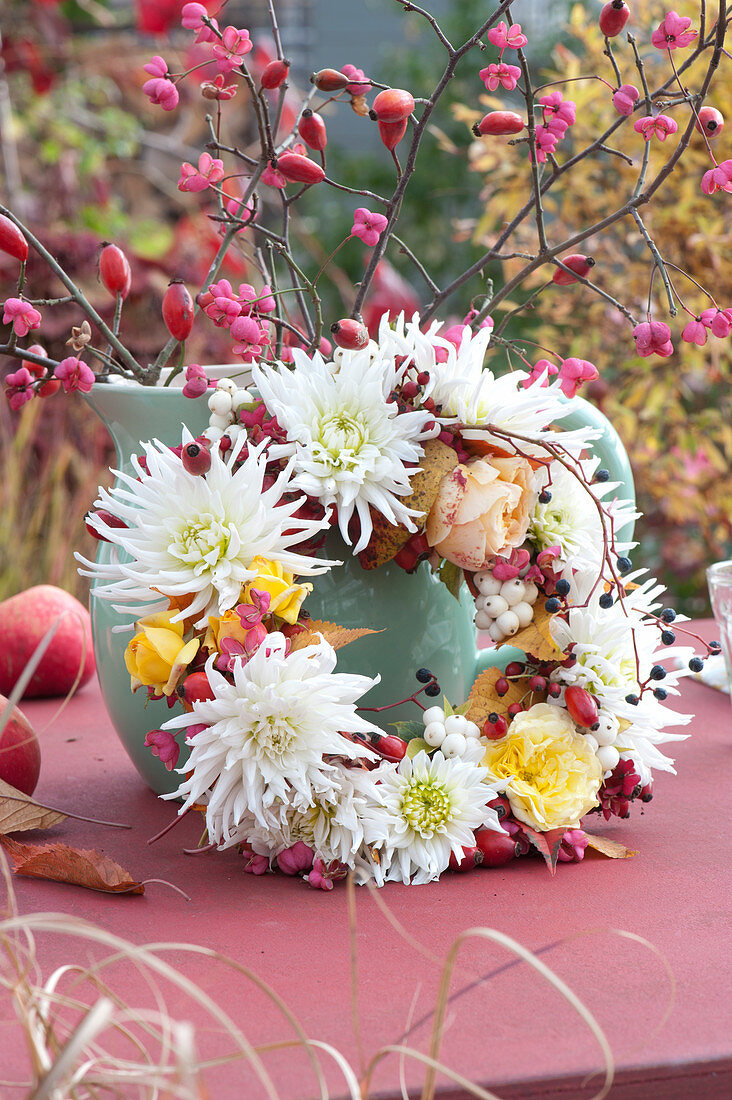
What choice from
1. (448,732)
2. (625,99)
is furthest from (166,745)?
(625,99)

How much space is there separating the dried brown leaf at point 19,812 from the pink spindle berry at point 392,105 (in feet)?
1.51

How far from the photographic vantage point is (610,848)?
632mm

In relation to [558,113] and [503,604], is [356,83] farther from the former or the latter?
[503,604]

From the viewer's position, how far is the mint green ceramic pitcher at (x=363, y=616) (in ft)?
2.16

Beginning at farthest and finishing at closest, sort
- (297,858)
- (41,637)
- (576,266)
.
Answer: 1. (41,637)
2. (576,266)
3. (297,858)

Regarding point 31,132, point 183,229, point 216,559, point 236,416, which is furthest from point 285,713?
point 31,132

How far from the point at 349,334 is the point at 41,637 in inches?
18.0

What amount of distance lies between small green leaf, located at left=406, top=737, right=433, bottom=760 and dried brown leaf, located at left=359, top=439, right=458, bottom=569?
106 mm

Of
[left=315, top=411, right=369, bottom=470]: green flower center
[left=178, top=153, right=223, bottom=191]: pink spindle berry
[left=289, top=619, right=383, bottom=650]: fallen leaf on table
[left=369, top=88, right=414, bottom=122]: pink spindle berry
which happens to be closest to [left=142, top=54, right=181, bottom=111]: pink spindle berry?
[left=178, top=153, right=223, bottom=191]: pink spindle berry

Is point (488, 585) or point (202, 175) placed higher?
point (202, 175)

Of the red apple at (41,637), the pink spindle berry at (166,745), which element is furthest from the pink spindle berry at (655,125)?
the red apple at (41,637)

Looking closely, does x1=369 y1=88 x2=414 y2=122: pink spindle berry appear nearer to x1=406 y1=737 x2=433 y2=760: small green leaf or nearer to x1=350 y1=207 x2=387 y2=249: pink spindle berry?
x1=350 y1=207 x2=387 y2=249: pink spindle berry

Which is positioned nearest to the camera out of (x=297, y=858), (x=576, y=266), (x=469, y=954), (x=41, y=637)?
(x=469, y=954)

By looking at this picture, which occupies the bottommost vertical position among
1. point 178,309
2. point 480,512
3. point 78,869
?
point 78,869
